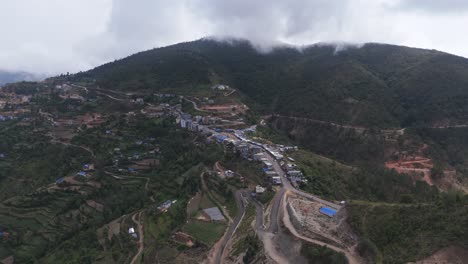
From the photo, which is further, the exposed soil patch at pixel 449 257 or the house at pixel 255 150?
the house at pixel 255 150

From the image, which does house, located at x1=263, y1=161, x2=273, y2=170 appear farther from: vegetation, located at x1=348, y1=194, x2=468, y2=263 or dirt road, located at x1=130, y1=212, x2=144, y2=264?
dirt road, located at x1=130, y1=212, x2=144, y2=264

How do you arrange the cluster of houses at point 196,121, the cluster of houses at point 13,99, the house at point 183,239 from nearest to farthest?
the house at point 183,239, the cluster of houses at point 196,121, the cluster of houses at point 13,99

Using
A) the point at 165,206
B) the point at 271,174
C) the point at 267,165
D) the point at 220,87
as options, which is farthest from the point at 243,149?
the point at 220,87

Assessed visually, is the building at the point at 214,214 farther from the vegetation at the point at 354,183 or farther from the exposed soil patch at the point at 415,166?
the exposed soil patch at the point at 415,166

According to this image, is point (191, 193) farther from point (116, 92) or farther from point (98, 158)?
point (116, 92)

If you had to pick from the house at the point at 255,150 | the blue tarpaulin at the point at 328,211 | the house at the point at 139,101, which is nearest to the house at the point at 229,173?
the house at the point at 255,150

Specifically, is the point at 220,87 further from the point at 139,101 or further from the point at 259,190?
the point at 259,190

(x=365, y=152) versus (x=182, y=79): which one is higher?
(x=182, y=79)

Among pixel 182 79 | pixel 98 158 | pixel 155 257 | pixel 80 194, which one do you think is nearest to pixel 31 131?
pixel 98 158
